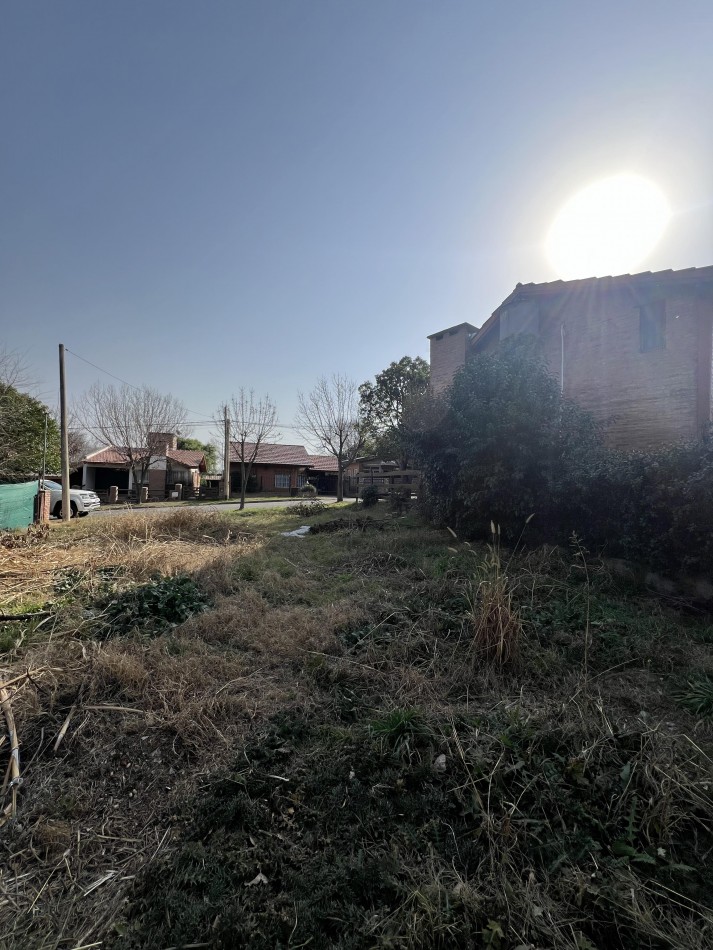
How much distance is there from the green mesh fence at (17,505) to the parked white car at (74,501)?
3210mm

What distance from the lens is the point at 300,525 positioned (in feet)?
36.0

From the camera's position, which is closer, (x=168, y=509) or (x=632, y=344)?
(x=632, y=344)

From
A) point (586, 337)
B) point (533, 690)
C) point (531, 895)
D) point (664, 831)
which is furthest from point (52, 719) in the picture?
point (586, 337)

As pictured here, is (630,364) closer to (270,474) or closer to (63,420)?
(63,420)

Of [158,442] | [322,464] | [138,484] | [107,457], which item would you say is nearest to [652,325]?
[158,442]

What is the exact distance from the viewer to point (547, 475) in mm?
5691

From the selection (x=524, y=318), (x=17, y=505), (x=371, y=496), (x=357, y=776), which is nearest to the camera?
(x=357, y=776)

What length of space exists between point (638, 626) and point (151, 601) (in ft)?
15.6

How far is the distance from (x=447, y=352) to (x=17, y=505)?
1368cm

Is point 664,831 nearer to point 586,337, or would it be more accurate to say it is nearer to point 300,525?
point 300,525

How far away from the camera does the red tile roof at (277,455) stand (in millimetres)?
32375

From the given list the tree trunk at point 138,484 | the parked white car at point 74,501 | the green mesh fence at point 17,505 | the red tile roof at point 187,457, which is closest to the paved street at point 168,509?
the parked white car at point 74,501

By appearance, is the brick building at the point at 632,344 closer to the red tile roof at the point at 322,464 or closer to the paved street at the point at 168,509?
the paved street at the point at 168,509

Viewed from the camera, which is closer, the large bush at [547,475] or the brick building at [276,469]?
the large bush at [547,475]
